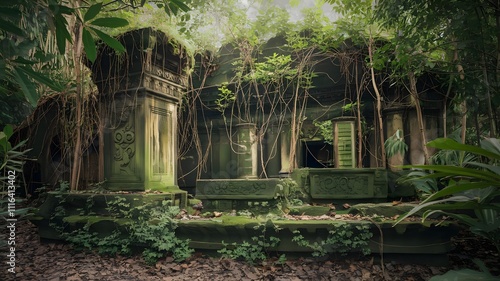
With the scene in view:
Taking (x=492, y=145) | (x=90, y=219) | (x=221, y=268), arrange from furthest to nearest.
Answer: (x=90, y=219), (x=221, y=268), (x=492, y=145)

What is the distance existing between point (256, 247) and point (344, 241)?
3.50 feet

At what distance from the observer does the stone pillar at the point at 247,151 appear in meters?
7.13

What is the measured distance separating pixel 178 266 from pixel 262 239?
1091 mm

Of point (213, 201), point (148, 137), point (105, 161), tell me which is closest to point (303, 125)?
point (213, 201)

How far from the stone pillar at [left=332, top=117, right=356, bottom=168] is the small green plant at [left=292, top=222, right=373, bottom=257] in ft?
9.62

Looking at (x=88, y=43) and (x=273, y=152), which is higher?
(x=88, y=43)

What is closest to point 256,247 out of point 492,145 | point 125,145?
point 492,145

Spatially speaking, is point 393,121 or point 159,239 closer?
point 159,239

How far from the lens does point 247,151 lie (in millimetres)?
7211

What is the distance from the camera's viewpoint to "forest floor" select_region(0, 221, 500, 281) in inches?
130

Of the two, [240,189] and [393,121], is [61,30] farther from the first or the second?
[393,121]

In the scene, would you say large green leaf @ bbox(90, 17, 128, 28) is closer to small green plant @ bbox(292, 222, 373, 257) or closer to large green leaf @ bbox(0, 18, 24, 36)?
Result: large green leaf @ bbox(0, 18, 24, 36)

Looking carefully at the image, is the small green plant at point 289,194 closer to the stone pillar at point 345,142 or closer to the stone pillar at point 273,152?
the stone pillar at point 345,142

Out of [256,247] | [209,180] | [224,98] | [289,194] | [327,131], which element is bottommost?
[256,247]
